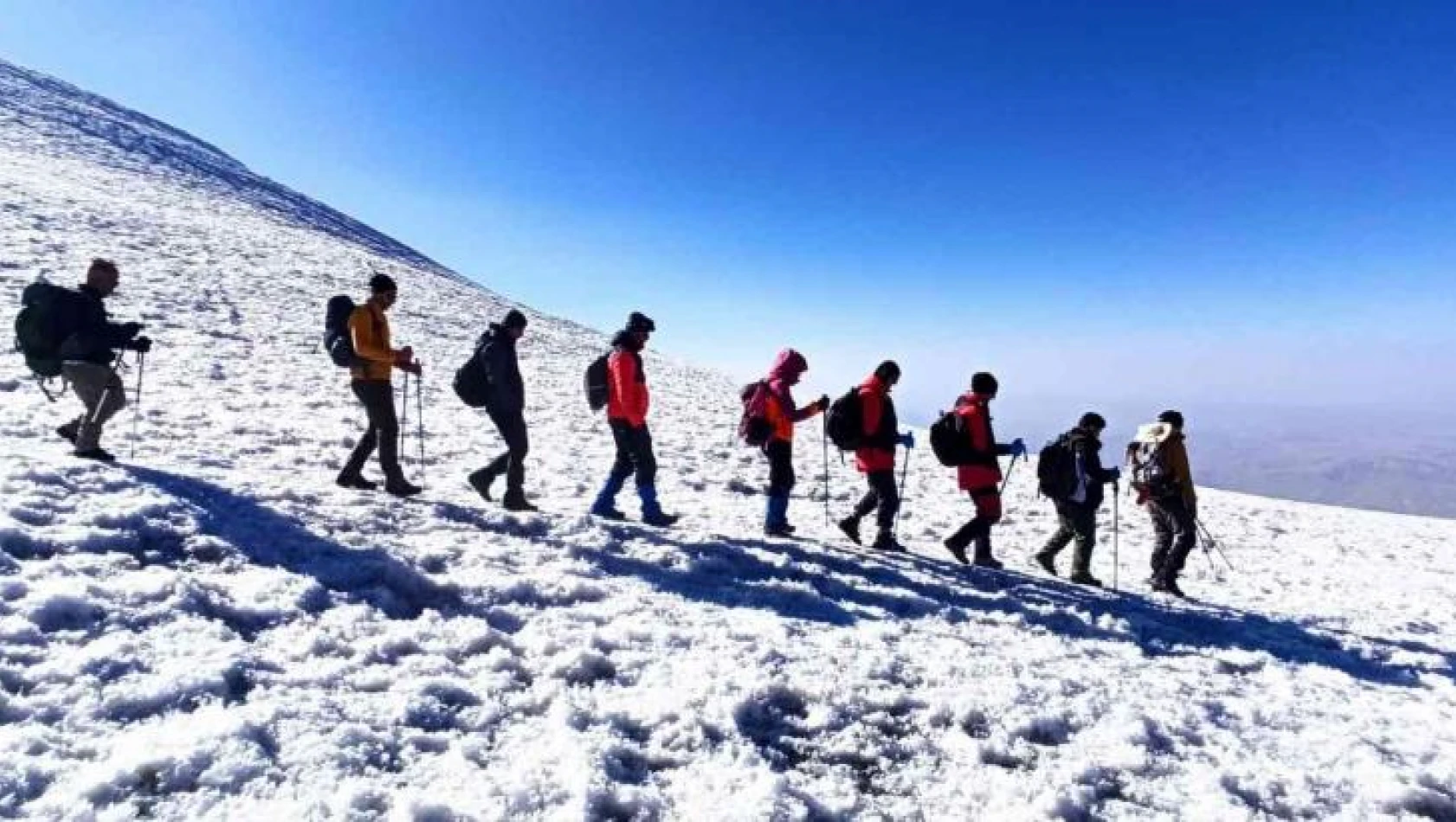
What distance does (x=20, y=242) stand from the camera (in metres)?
25.6

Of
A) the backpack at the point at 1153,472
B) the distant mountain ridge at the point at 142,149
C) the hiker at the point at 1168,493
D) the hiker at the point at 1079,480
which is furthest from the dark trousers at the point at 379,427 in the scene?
the distant mountain ridge at the point at 142,149

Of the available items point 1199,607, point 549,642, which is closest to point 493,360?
point 549,642

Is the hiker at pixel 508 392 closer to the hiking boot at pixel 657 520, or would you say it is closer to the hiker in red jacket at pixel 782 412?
the hiking boot at pixel 657 520

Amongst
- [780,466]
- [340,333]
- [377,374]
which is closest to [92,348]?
[340,333]

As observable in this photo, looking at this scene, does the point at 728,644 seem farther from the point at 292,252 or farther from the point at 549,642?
the point at 292,252

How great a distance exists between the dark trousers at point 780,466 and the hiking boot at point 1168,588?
6.02m

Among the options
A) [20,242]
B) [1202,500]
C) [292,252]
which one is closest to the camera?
[1202,500]

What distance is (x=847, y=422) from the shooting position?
11102 mm

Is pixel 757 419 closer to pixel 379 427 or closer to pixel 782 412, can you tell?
pixel 782 412

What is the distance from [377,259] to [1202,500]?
44210 mm

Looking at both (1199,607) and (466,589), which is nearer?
(466,589)

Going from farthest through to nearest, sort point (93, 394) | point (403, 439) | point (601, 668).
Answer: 1. point (403, 439)
2. point (93, 394)
3. point (601, 668)

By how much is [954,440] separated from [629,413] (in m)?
4.65

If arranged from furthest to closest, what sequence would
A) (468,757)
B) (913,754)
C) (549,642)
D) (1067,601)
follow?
(1067,601) → (549,642) → (913,754) → (468,757)
